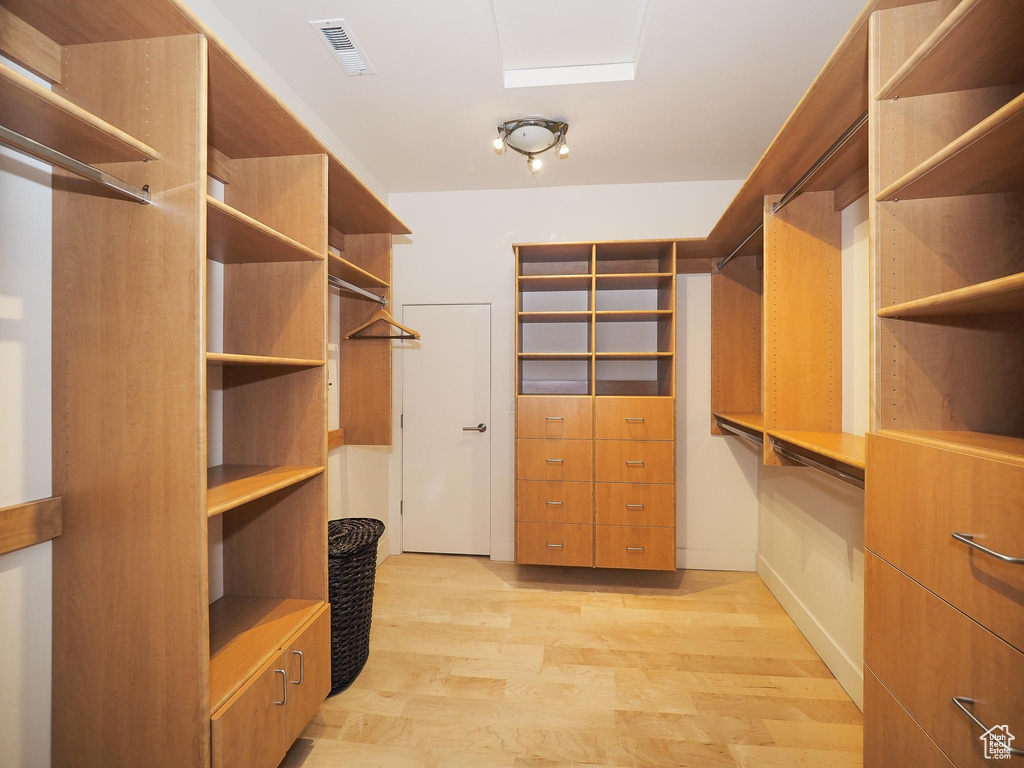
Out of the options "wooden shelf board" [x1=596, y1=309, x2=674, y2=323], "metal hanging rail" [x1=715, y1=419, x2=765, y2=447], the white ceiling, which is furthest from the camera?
"wooden shelf board" [x1=596, y1=309, x2=674, y2=323]

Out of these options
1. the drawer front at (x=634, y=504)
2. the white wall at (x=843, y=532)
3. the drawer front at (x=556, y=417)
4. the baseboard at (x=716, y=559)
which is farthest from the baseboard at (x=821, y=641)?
the drawer front at (x=556, y=417)

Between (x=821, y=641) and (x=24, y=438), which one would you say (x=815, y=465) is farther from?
(x=24, y=438)

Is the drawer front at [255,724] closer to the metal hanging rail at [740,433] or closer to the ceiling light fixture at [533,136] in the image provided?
the metal hanging rail at [740,433]

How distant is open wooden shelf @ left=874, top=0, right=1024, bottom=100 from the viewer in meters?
0.97

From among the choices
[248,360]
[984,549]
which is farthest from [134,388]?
[984,549]

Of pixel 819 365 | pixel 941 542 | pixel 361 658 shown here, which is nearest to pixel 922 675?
pixel 941 542

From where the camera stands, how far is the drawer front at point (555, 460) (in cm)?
296

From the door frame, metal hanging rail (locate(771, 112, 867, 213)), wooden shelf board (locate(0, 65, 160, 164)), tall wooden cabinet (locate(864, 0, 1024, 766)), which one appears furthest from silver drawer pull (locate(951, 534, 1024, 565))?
the door frame

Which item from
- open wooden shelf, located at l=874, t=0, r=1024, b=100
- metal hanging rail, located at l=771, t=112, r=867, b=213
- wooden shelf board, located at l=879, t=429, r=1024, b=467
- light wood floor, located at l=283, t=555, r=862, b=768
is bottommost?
light wood floor, located at l=283, t=555, r=862, b=768

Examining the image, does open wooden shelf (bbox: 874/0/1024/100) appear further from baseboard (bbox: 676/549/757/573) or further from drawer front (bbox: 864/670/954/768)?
baseboard (bbox: 676/549/757/573)

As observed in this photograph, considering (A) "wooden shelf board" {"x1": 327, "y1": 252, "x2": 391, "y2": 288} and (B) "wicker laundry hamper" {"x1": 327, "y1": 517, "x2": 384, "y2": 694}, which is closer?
(B) "wicker laundry hamper" {"x1": 327, "y1": 517, "x2": 384, "y2": 694}

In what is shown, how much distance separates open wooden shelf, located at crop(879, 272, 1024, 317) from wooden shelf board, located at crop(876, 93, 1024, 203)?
250 millimetres

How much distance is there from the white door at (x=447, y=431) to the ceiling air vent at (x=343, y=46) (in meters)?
1.65

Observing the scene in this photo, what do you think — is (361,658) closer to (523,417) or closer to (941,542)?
(523,417)
